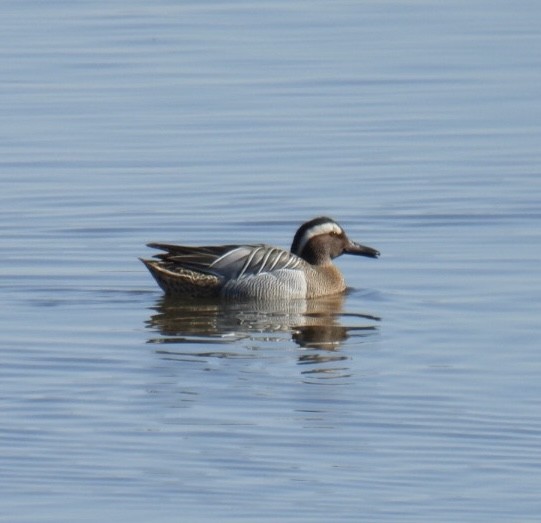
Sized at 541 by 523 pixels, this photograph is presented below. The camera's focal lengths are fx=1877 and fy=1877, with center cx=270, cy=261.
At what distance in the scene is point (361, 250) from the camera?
56.5 ft

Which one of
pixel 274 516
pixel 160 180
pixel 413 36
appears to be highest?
pixel 413 36

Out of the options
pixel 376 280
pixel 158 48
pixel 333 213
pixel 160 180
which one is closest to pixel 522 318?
pixel 376 280

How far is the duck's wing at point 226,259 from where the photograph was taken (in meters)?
16.7

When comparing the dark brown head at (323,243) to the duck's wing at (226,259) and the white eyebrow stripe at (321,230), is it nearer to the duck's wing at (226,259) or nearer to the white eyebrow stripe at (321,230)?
the white eyebrow stripe at (321,230)

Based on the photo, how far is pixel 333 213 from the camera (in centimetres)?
1933

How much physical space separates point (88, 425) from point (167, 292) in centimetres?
532

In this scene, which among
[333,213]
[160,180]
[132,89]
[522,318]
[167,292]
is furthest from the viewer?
[132,89]

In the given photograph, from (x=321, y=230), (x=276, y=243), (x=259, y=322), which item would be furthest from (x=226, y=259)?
(x=276, y=243)

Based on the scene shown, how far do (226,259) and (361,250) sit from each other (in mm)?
1301

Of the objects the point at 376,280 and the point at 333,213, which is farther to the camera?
the point at 333,213

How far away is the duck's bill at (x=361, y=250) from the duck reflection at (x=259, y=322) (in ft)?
2.08

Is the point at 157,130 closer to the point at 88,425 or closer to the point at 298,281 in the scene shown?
the point at 298,281

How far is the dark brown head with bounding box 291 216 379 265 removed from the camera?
1722 centimetres

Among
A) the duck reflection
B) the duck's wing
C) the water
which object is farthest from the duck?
the water
